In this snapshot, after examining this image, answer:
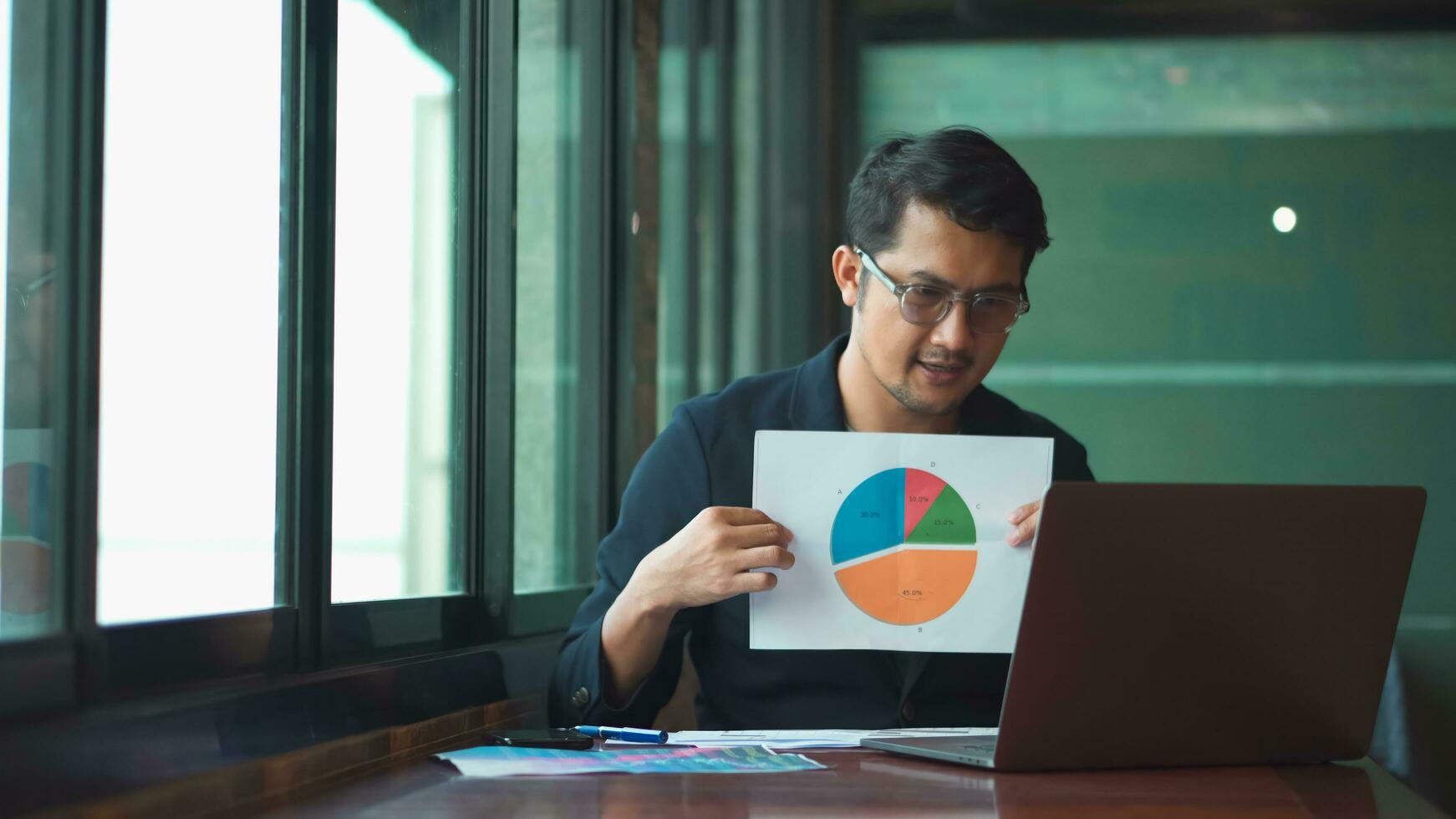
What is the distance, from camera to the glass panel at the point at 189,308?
3.32 feet

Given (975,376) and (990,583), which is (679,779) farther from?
(975,376)

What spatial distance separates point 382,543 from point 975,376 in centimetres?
75

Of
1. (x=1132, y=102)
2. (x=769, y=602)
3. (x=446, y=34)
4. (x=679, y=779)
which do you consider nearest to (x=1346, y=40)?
(x=1132, y=102)

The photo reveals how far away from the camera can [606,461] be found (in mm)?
2188

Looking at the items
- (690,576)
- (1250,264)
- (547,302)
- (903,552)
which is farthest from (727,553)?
(1250,264)

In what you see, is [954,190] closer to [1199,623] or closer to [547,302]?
[1199,623]

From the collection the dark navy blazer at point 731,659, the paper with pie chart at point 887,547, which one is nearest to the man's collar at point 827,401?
the dark navy blazer at point 731,659

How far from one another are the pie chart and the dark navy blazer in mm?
217

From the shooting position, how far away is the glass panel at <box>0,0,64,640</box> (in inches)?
35.0

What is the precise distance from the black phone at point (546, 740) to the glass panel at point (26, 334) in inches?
16.0

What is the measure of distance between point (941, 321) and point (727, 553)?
17.2 inches

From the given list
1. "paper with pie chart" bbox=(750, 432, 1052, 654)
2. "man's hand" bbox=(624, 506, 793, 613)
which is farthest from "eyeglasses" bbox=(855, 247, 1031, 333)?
"man's hand" bbox=(624, 506, 793, 613)

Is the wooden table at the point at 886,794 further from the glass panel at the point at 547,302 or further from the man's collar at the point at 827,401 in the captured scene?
the glass panel at the point at 547,302

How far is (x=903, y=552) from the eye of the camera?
1238mm
